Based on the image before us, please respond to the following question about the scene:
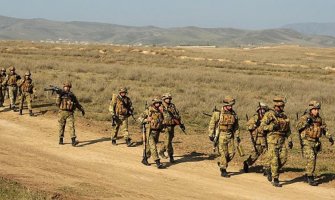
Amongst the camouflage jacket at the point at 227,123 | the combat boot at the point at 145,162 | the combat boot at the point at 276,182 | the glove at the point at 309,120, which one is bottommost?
the combat boot at the point at 145,162

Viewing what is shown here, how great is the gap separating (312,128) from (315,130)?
89 millimetres

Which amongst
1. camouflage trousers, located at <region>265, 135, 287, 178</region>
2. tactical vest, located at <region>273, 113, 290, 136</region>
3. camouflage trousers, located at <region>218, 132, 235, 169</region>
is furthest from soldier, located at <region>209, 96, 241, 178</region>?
tactical vest, located at <region>273, 113, 290, 136</region>

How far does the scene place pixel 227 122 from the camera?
12.7 m

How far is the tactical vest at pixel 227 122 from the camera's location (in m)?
12.7

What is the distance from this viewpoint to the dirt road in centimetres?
1094

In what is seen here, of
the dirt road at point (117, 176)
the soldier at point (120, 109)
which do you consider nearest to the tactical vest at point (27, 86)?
the dirt road at point (117, 176)

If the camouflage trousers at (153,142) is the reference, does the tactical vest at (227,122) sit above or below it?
above

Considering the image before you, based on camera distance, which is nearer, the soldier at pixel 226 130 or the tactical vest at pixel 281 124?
the tactical vest at pixel 281 124

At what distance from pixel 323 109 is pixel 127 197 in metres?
18.3

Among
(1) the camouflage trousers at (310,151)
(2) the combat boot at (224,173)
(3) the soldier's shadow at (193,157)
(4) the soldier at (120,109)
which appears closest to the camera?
(1) the camouflage trousers at (310,151)

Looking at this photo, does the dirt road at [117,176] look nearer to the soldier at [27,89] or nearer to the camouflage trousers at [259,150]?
the camouflage trousers at [259,150]

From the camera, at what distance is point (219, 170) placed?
45.1 feet

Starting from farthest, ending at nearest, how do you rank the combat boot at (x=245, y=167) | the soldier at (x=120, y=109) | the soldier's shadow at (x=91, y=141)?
the soldier's shadow at (x=91, y=141), the soldier at (x=120, y=109), the combat boot at (x=245, y=167)

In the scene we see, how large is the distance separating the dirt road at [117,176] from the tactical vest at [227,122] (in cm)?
136
